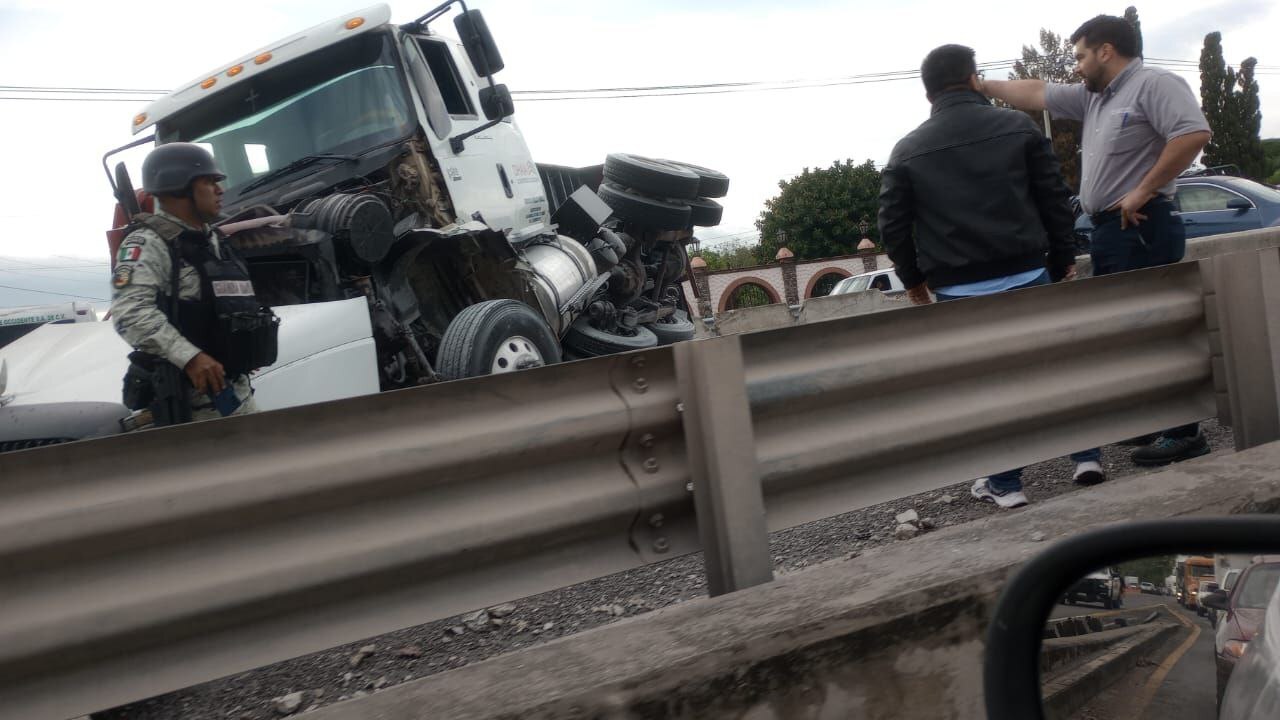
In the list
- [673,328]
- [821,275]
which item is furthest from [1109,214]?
[821,275]

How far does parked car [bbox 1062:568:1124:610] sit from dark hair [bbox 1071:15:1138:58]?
3810 millimetres

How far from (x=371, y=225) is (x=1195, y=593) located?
16.7 ft

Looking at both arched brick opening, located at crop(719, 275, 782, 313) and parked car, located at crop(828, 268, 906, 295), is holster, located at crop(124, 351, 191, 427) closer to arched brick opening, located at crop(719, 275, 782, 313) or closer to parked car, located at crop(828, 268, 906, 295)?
parked car, located at crop(828, 268, 906, 295)

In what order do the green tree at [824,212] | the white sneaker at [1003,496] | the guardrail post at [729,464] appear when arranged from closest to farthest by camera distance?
1. the guardrail post at [729,464]
2. the white sneaker at [1003,496]
3. the green tree at [824,212]

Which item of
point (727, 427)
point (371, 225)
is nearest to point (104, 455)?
point (727, 427)

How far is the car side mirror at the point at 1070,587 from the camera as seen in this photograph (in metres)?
0.82

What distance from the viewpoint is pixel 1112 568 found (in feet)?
2.89

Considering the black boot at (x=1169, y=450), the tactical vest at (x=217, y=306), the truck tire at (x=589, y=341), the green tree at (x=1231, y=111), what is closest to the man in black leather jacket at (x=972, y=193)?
the black boot at (x=1169, y=450)

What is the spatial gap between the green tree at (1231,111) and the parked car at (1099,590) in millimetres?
71053

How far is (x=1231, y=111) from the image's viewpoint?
65.1m

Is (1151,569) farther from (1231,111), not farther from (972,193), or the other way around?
(1231,111)

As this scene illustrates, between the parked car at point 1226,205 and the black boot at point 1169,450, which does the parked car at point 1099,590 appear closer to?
the black boot at point 1169,450

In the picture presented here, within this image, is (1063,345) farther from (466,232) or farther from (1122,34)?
(466,232)

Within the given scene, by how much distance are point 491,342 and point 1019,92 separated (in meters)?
2.91
